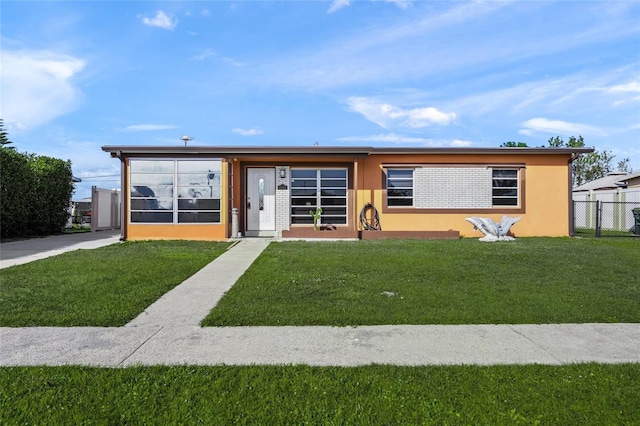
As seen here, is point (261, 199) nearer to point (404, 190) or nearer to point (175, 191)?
point (175, 191)

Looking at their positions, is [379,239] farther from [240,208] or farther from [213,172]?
[213,172]

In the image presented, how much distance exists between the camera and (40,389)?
2.88 m

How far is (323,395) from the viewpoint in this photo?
2.79 metres

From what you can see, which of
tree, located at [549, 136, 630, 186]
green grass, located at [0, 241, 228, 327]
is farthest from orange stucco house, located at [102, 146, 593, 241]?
Answer: tree, located at [549, 136, 630, 186]

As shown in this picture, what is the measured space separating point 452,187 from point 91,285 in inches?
477

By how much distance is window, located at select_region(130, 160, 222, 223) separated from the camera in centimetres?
1383

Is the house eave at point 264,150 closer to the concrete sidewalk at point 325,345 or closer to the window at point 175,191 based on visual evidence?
the window at point 175,191

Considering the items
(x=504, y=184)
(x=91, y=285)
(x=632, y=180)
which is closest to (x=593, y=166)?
(x=632, y=180)

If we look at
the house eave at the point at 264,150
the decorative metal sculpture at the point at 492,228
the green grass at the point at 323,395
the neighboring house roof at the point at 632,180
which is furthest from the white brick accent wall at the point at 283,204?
the neighboring house roof at the point at 632,180

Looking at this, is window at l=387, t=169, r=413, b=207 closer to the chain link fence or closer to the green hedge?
the chain link fence

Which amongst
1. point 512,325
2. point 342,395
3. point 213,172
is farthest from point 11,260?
point 512,325

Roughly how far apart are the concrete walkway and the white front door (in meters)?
10.2

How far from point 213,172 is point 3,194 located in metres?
6.81

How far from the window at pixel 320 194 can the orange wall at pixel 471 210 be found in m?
0.79
